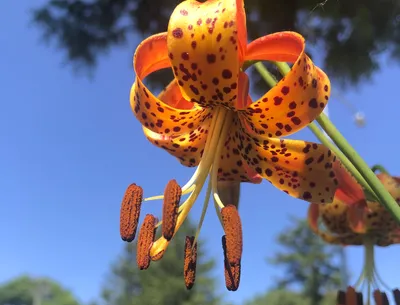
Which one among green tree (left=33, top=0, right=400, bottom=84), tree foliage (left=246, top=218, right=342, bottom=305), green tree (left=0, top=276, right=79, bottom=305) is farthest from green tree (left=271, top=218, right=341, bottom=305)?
green tree (left=0, top=276, right=79, bottom=305)

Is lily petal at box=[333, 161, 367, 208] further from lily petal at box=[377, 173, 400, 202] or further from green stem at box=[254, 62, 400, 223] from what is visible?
green stem at box=[254, 62, 400, 223]

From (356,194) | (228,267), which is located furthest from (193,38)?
(356,194)

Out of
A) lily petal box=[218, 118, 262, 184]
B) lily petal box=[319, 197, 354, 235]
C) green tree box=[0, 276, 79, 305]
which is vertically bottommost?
lily petal box=[218, 118, 262, 184]

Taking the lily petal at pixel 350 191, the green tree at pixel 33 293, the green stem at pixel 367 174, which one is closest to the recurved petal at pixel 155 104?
the green stem at pixel 367 174

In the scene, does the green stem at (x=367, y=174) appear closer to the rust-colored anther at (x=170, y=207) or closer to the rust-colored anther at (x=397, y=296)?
the rust-colored anther at (x=170, y=207)

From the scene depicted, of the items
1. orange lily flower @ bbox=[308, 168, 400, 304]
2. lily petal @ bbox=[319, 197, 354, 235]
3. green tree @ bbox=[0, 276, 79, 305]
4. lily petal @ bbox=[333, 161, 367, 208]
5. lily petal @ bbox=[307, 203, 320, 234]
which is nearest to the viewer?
lily petal @ bbox=[333, 161, 367, 208]

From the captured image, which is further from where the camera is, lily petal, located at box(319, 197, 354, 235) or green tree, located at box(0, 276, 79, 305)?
green tree, located at box(0, 276, 79, 305)
